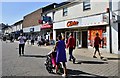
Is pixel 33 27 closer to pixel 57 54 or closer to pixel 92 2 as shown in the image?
pixel 92 2

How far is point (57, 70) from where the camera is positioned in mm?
8914

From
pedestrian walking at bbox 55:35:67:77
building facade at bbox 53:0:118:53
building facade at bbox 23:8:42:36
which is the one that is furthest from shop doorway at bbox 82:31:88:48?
pedestrian walking at bbox 55:35:67:77

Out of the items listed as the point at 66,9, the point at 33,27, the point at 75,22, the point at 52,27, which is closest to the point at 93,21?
the point at 75,22

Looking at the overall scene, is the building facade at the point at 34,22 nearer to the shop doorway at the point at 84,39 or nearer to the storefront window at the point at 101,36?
the shop doorway at the point at 84,39

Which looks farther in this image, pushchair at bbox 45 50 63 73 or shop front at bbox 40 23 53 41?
shop front at bbox 40 23 53 41

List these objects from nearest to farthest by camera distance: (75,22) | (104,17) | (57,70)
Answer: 1. (57,70)
2. (104,17)
3. (75,22)

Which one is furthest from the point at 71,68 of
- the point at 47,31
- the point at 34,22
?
the point at 34,22

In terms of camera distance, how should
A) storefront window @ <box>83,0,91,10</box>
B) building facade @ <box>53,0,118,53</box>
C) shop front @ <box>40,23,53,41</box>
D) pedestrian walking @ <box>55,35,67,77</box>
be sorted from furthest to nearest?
shop front @ <box>40,23,53,41</box>, storefront window @ <box>83,0,91,10</box>, building facade @ <box>53,0,118,53</box>, pedestrian walking @ <box>55,35,67,77</box>

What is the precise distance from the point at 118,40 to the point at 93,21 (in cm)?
441

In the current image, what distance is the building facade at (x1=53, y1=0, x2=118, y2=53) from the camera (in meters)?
20.6

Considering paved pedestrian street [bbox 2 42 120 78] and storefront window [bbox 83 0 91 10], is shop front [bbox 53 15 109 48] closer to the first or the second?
storefront window [bbox 83 0 91 10]

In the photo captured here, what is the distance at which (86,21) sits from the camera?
77.9 ft

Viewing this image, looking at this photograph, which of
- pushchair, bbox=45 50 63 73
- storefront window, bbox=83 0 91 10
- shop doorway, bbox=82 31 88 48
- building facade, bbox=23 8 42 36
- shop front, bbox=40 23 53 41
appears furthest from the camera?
building facade, bbox=23 8 42 36

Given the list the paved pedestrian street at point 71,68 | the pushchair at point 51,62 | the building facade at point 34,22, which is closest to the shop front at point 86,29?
the paved pedestrian street at point 71,68
